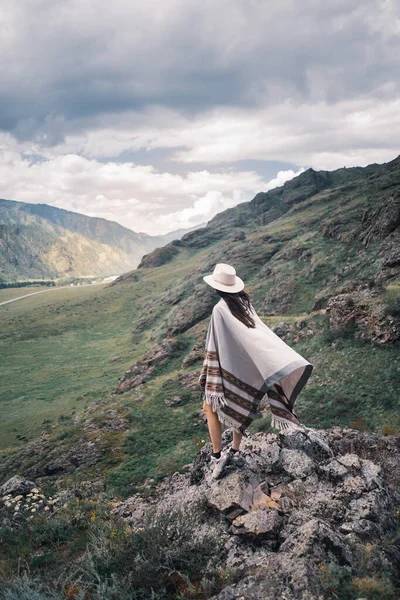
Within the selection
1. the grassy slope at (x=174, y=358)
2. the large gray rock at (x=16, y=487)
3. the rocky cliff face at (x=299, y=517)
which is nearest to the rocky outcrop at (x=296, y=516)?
the rocky cliff face at (x=299, y=517)

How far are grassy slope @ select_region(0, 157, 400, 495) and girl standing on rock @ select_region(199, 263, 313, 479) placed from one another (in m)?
4.29

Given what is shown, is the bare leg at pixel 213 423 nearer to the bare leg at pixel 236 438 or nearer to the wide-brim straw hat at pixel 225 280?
the bare leg at pixel 236 438

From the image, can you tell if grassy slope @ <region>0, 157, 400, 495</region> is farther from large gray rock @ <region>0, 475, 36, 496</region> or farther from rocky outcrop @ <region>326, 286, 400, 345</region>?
large gray rock @ <region>0, 475, 36, 496</region>

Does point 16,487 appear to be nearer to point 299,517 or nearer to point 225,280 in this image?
point 299,517

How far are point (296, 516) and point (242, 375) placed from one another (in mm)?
2104

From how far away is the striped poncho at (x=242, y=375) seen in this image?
5.20 metres

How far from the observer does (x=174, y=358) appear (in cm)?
2694

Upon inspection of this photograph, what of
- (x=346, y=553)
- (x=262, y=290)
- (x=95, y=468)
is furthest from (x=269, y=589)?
(x=262, y=290)

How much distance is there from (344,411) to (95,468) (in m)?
9.91

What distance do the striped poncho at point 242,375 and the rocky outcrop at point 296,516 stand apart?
1.00 meters

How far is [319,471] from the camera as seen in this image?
5523mm

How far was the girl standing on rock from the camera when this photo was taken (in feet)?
17.1

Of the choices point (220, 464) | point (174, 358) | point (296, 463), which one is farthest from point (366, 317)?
point (174, 358)

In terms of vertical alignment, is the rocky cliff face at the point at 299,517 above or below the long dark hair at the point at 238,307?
below
